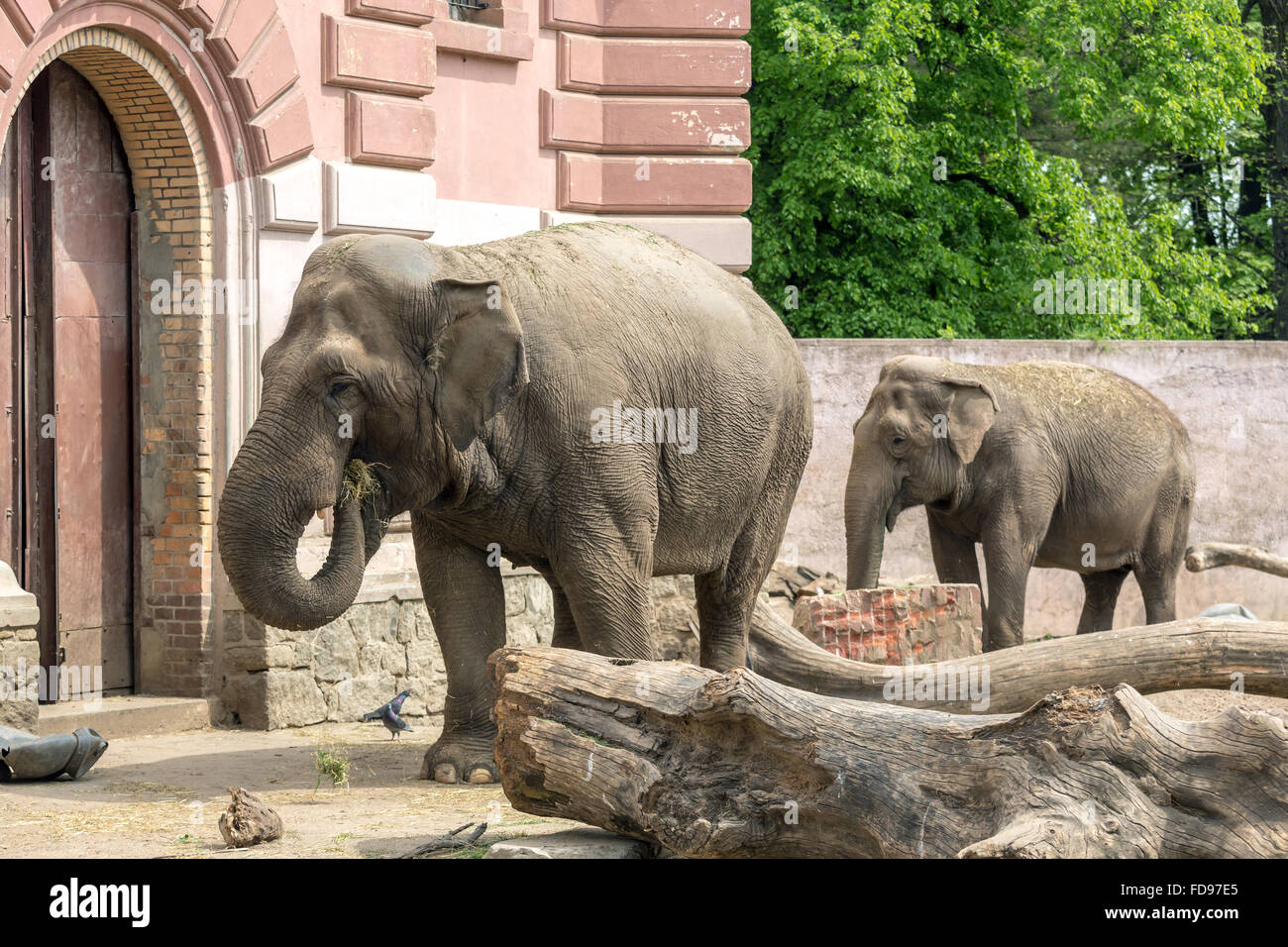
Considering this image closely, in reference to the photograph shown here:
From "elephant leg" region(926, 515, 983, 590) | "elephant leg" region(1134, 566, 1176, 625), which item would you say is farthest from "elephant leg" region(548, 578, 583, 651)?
"elephant leg" region(1134, 566, 1176, 625)

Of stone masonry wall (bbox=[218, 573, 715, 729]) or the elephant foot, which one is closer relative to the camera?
the elephant foot

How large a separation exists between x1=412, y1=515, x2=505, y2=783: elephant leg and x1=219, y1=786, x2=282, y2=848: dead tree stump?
5.39 ft

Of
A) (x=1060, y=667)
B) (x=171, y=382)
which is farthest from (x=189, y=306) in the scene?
(x=1060, y=667)

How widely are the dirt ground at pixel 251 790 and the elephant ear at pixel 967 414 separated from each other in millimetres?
4090

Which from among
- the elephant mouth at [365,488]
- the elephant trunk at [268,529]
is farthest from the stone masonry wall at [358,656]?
the elephant trunk at [268,529]

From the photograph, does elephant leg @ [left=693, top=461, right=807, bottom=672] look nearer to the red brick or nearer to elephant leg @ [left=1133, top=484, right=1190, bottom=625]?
the red brick

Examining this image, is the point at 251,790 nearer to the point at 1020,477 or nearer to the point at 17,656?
the point at 17,656

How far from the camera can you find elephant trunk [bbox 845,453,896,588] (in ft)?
38.6

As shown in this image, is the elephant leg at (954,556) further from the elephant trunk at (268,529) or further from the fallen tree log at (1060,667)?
the elephant trunk at (268,529)

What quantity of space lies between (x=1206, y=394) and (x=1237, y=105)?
1099 cm

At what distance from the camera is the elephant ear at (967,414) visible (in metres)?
11.9

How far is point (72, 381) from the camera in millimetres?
10078

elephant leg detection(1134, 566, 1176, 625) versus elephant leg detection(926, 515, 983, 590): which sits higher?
elephant leg detection(926, 515, 983, 590)
